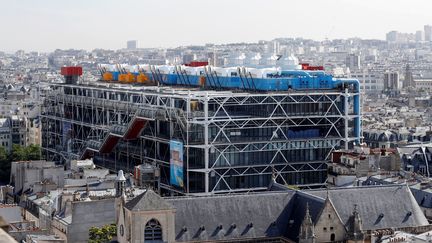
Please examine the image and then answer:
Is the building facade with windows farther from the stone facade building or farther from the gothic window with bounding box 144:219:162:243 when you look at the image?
the gothic window with bounding box 144:219:162:243

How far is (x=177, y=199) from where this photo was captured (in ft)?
220

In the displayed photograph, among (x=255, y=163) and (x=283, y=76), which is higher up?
(x=283, y=76)

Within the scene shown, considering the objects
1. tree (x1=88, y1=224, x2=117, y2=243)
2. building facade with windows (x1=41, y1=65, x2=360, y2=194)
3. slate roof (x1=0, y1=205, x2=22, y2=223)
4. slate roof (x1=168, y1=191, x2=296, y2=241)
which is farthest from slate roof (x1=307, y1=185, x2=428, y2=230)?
building facade with windows (x1=41, y1=65, x2=360, y2=194)

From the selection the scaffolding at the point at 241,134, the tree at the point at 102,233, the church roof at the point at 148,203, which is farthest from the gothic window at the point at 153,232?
the scaffolding at the point at 241,134

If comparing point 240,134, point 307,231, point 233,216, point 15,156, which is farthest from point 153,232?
point 15,156

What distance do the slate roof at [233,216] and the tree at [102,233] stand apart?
1222cm

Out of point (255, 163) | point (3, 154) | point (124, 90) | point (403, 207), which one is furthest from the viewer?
point (3, 154)

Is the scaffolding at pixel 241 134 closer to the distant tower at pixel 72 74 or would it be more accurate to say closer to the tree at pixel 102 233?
the tree at pixel 102 233

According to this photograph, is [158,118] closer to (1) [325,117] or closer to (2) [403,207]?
(1) [325,117]

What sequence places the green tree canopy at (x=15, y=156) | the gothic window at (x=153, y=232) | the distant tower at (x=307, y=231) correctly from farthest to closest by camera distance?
the green tree canopy at (x=15, y=156) < the gothic window at (x=153, y=232) < the distant tower at (x=307, y=231)

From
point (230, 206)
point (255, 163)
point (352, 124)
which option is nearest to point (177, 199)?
point (230, 206)

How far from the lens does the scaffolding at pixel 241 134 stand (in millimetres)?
110188

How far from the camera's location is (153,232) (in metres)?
65.4

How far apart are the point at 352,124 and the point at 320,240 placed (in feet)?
180
